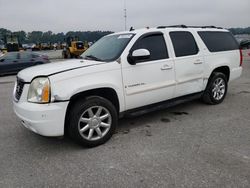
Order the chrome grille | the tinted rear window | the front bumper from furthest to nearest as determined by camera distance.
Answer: the tinted rear window
the chrome grille
the front bumper

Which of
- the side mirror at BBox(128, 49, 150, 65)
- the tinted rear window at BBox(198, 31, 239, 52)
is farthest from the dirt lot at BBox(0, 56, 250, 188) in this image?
the tinted rear window at BBox(198, 31, 239, 52)

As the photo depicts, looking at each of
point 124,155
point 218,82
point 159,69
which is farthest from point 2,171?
point 218,82

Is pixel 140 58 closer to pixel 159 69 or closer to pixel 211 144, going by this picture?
pixel 159 69

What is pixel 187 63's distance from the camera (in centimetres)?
467

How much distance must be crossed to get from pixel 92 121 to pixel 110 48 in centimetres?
144

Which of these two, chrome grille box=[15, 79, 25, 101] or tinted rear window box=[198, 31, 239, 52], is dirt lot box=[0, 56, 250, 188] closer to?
chrome grille box=[15, 79, 25, 101]

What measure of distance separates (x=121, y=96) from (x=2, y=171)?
1.98 m

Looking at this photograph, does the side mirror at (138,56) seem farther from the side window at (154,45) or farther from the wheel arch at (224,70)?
the wheel arch at (224,70)

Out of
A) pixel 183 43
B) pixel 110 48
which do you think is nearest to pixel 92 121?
pixel 110 48

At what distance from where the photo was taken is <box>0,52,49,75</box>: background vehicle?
42.1 ft

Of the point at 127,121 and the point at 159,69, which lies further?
the point at 127,121

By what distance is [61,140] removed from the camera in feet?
12.9

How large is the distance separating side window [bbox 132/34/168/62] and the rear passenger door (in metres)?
0.27

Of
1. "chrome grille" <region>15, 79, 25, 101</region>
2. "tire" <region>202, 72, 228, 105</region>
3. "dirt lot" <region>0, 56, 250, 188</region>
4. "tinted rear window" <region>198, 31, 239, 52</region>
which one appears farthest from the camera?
"tire" <region>202, 72, 228, 105</region>
